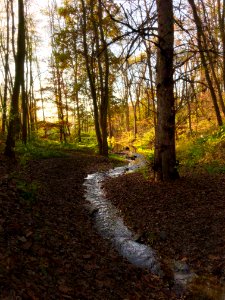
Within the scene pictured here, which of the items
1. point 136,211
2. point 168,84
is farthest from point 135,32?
point 136,211

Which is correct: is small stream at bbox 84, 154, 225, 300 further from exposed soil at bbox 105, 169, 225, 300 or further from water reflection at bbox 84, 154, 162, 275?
exposed soil at bbox 105, 169, 225, 300

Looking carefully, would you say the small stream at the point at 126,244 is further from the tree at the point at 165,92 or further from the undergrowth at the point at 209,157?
the undergrowth at the point at 209,157

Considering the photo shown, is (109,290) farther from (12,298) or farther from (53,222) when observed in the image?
(53,222)

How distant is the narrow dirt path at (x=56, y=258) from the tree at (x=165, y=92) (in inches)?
118

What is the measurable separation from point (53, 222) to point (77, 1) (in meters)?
18.1

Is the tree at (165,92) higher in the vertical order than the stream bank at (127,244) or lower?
higher

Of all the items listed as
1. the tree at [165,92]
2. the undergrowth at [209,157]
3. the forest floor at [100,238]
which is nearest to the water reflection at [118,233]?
the forest floor at [100,238]

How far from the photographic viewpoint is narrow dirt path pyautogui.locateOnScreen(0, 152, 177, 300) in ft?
14.8

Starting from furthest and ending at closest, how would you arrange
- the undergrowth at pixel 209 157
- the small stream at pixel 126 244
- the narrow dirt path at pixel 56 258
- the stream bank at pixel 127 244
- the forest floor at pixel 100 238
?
1. the undergrowth at pixel 209 157
2. the stream bank at pixel 127 244
3. the small stream at pixel 126 244
4. the forest floor at pixel 100 238
5. the narrow dirt path at pixel 56 258

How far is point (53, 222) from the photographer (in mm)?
7328

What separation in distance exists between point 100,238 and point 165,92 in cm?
473

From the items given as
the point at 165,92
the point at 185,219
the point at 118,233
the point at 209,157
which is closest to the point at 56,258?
the point at 118,233

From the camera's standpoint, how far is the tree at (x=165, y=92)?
952 centimetres

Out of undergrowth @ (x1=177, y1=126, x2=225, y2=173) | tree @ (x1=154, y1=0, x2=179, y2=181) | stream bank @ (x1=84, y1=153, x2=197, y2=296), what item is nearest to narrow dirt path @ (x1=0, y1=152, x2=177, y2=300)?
stream bank @ (x1=84, y1=153, x2=197, y2=296)
